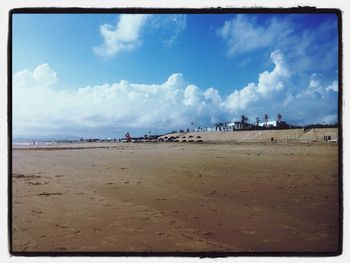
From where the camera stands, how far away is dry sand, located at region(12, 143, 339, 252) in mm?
3984

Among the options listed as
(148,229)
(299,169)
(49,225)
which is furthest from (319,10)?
(299,169)

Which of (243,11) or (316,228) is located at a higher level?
(243,11)

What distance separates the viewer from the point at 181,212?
4.91 meters

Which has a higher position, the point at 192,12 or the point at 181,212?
the point at 192,12

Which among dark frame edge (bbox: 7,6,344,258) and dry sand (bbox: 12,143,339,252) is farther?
dry sand (bbox: 12,143,339,252)

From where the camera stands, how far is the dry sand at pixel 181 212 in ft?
13.1

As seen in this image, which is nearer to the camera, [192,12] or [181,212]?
[192,12]

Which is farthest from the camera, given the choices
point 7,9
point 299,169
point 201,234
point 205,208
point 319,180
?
point 299,169

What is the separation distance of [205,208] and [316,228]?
1448 millimetres

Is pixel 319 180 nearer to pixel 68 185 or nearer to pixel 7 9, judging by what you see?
pixel 68 185

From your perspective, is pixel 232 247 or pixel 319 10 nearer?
pixel 319 10

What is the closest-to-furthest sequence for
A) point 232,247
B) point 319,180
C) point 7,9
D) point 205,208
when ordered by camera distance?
point 7,9 < point 232,247 < point 205,208 < point 319,180

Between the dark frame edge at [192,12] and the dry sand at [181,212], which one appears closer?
the dark frame edge at [192,12]
